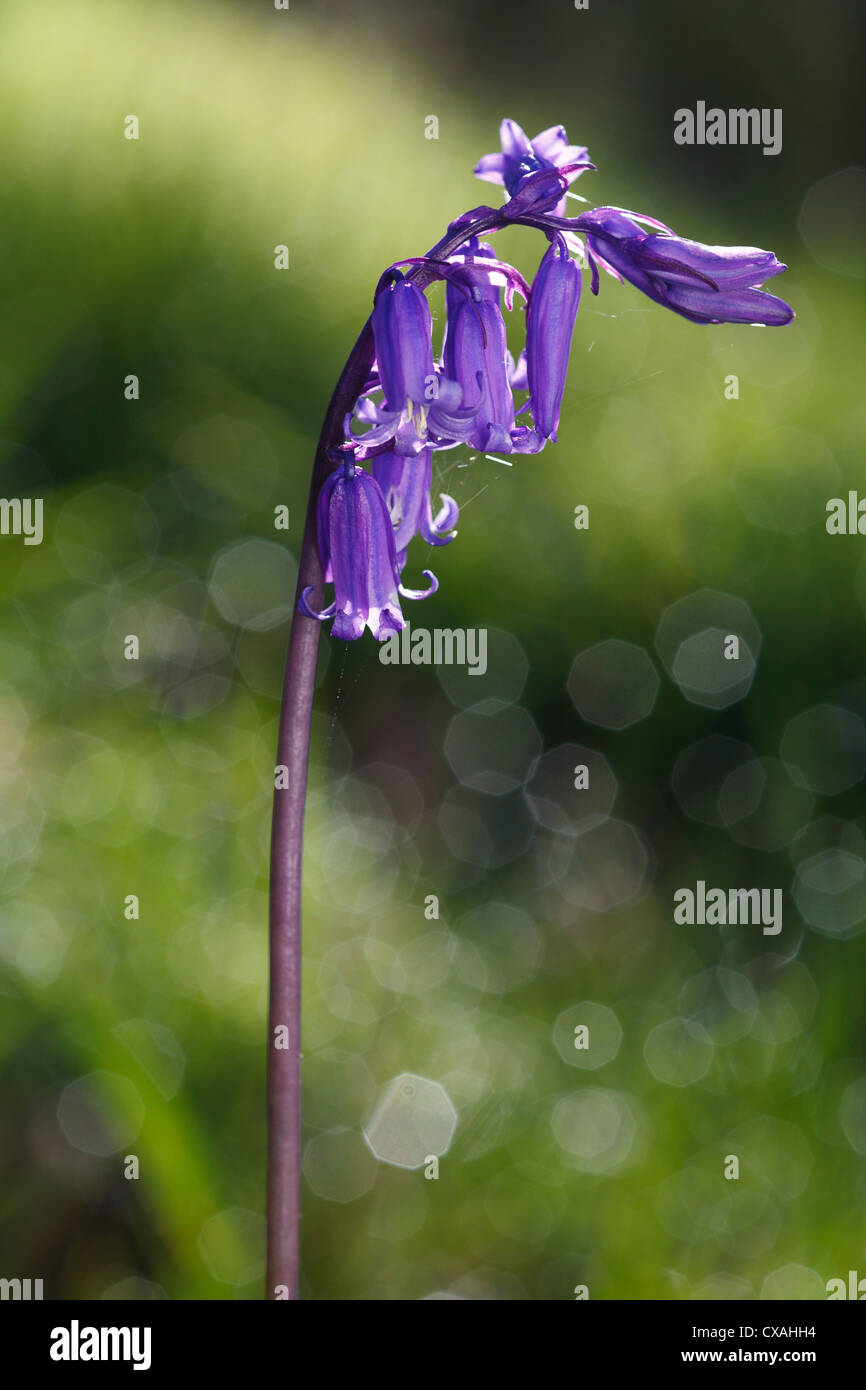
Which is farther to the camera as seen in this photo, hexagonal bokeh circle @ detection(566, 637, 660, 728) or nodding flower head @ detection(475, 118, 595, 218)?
hexagonal bokeh circle @ detection(566, 637, 660, 728)

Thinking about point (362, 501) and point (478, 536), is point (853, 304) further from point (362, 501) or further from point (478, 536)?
point (362, 501)

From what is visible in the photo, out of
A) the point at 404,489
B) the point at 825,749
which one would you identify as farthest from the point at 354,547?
the point at 825,749

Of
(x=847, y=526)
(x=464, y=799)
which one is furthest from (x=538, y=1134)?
(x=847, y=526)

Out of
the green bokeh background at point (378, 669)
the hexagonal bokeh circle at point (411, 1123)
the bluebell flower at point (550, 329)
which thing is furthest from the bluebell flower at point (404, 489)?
the hexagonal bokeh circle at point (411, 1123)

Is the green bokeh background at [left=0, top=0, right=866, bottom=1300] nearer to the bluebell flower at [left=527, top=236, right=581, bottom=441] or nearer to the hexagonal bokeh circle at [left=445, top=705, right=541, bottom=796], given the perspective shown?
the hexagonal bokeh circle at [left=445, top=705, right=541, bottom=796]

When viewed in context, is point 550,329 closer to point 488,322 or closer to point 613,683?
point 488,322

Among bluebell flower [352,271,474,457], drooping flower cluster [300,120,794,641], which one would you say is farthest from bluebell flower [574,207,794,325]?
bluebell flower [352,271,474,457]
